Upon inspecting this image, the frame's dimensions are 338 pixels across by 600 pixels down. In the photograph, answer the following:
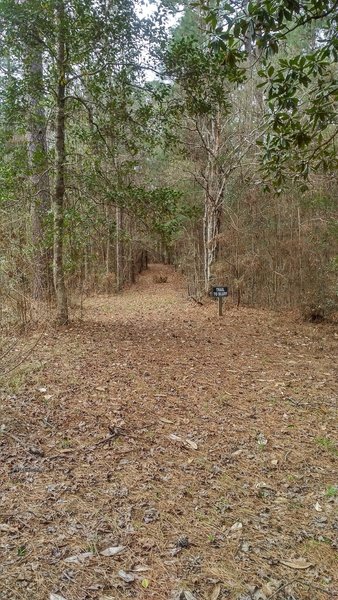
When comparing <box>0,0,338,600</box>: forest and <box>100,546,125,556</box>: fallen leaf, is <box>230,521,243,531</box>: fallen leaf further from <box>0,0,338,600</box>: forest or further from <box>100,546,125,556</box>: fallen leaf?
<box>100,546,125,556</box>: fallen leaf

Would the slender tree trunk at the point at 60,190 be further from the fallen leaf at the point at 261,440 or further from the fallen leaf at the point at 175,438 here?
the fallen leaf at the point at 261,440

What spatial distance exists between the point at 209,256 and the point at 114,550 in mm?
9198

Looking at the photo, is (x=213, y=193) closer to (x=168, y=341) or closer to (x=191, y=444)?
(x=168, y=341)

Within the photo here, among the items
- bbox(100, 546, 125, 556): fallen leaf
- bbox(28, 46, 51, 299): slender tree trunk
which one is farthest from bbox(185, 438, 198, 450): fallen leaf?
bbox(28, 46, 51, 299): slender tree trunk

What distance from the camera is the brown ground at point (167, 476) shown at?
188 cm

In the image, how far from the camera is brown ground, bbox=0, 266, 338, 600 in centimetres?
188

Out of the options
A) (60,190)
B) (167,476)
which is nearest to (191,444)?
(167,476)

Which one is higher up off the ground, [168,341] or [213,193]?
[213,193]

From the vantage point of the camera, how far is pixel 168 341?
6.45 metres

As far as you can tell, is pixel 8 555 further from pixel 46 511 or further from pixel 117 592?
pixel 117 592

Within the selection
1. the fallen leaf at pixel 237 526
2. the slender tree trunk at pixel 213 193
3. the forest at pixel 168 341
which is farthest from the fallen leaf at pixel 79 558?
the slender tree trunk at pixel 213 193

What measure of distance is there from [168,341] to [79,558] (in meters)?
4.58

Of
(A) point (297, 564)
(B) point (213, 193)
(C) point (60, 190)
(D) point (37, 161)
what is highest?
(B) point (213, 193)

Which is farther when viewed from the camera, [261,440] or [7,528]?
[261,440]
